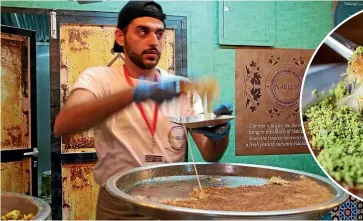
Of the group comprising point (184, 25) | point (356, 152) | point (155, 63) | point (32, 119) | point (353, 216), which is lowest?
point (353, 216)

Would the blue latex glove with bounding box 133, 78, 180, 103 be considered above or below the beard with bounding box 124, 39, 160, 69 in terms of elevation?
below

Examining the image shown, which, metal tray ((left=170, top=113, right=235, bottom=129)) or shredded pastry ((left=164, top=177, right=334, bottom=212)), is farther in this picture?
metal tray ((left=170, top=113, right=235, bottom=129))

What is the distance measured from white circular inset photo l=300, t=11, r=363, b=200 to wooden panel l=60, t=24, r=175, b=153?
577mm

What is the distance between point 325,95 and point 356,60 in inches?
A: 5.8

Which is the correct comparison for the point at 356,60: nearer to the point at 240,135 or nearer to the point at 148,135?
the point at 240,135

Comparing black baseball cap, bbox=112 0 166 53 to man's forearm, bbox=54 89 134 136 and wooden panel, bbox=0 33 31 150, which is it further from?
wooden panel, bbox=0 33 31 150

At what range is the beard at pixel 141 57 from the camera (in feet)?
3.64

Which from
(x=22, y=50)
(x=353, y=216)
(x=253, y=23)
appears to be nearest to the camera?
(x=22, y=50)

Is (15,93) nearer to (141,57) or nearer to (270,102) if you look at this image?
(141,57)

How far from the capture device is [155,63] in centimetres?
113

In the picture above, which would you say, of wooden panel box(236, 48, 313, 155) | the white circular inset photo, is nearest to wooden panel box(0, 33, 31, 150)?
wooden panel box(236, 48, 313, 155)

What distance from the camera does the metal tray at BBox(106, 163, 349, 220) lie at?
91cm

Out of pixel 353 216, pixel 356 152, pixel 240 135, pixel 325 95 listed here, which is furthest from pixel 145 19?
pixel 353 216

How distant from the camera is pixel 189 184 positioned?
3.84 ft
